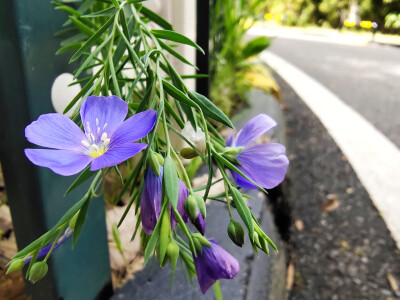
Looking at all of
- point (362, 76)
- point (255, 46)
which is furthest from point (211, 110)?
point (362, 76)

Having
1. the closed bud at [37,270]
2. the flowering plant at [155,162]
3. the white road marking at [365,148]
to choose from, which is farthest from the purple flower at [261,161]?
the white road marking at [365,148]

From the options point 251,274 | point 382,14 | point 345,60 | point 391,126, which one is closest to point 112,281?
point 251,274

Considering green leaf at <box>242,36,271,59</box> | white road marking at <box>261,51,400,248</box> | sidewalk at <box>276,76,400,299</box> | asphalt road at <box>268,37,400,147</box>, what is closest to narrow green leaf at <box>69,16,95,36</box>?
sidewalk at <box>276,76,400,299</box>

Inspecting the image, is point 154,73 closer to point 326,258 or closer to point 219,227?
point 219,227

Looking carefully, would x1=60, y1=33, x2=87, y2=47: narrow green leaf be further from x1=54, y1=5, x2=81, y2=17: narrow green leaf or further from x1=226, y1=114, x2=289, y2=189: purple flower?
x1=226, y1=114, x2=289, y2=189: purple flower

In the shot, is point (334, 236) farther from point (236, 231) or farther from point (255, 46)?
point (236, 231)
